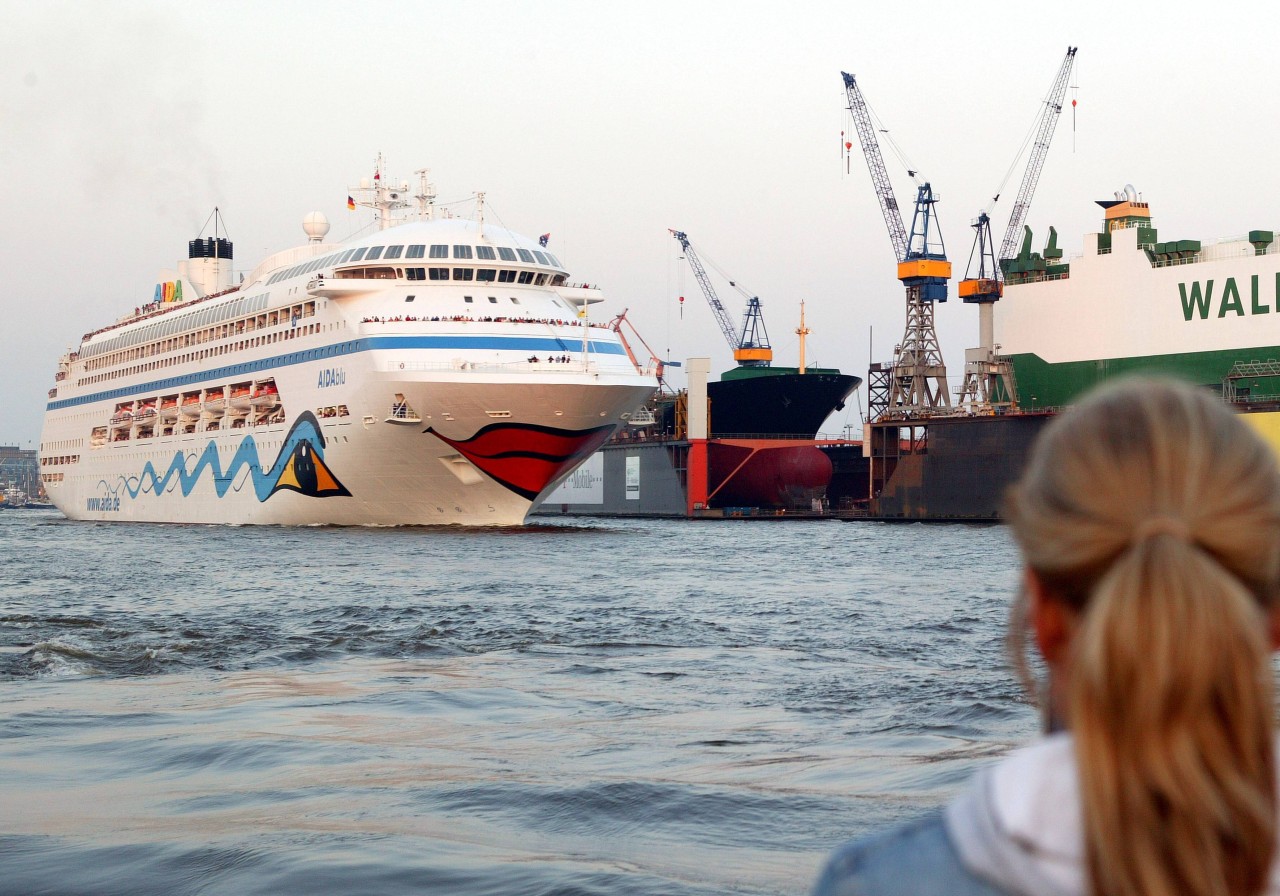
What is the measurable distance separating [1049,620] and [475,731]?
32.1 feet

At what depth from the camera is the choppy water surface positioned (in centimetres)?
725

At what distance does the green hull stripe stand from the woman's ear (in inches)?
2274

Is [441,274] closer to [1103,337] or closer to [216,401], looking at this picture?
[216,401]

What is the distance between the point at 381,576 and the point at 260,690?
14780 mm

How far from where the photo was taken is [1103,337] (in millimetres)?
66188

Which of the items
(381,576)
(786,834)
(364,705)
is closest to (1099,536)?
(786,834)

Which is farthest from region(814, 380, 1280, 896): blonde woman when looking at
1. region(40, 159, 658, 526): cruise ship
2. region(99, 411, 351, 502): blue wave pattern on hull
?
region(99, 411, 351, 502): blue wave pattern on hull

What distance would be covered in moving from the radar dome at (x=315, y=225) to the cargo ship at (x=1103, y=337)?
3000 centimetres

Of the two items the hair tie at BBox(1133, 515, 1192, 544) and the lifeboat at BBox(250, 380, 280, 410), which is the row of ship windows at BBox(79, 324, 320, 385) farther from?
the hair tie at BBox(1133, 515, 1192, 544)

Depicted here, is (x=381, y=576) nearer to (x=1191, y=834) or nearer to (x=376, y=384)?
(x=376, y=384)

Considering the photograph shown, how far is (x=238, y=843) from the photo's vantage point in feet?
24.5

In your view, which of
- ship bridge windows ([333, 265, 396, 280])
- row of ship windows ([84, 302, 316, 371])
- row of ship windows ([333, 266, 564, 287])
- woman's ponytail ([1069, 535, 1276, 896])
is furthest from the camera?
row of ship windows ([84, 302, 316, 371])

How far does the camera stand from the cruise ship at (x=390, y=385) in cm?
4481

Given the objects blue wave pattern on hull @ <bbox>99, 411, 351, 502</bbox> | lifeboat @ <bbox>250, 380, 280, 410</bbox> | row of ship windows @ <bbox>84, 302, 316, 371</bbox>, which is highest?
row of ship windows @ <bbox>84, 302, 316, 371</bbox>
